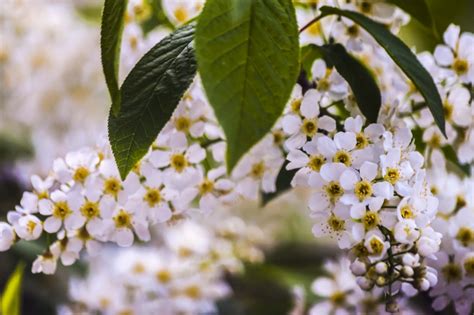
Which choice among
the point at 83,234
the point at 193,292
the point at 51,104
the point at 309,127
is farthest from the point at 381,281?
the point at 51,104

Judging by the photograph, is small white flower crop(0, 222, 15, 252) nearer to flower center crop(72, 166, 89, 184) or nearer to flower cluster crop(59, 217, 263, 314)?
flower center crop(72, 166, 89, 184)

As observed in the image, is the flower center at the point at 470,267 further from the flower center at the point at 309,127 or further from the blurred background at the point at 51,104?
the blurred background at the point at 51,104

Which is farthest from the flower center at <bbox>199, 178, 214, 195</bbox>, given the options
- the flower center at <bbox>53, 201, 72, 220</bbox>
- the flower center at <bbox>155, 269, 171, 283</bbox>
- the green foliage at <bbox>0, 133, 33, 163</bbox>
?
the green foliage at <bbox>0, 133, 33, 163</bbox>

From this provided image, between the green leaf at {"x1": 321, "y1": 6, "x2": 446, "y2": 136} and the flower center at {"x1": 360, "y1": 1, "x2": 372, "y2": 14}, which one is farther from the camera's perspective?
the flower center at {"x1": 360, "y1": 1, "x2": 372, "y2": 14}

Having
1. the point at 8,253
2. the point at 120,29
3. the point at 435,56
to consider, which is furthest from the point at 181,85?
the point at 8,253

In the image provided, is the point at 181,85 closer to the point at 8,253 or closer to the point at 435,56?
the point at 435,56

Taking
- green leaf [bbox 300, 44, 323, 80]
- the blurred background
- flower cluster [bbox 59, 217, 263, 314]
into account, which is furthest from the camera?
the blurred background

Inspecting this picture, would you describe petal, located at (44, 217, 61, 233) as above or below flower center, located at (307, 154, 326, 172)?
below

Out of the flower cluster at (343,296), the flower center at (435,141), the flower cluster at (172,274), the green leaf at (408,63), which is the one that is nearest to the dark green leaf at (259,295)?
the flower cluster at (172,274)
